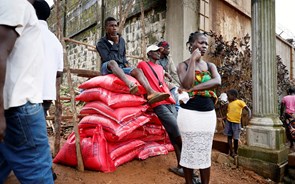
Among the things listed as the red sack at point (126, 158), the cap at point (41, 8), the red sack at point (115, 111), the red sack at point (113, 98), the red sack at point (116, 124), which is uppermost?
the cap at point (41, 8)

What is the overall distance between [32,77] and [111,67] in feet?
5.48

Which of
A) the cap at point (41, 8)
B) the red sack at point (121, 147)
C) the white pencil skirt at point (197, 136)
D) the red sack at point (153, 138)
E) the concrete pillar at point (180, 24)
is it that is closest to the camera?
the cap at point (41, 8)

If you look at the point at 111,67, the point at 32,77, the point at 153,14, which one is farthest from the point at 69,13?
the point at 32,77

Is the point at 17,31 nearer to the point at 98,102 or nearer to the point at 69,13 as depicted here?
the point at 98,102

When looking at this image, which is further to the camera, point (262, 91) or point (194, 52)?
point (262, 91)

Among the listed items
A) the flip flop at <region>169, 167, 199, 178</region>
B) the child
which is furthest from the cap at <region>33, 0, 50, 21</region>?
the child

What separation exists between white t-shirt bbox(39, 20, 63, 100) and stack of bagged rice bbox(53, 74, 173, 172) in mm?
727

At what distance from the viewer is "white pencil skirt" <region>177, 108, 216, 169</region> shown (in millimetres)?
2105

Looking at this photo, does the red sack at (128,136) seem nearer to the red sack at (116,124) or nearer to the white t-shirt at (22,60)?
the red sack at (116,124)

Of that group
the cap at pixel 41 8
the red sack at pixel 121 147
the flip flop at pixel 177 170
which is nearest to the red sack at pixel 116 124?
the red sack at pixel 121 147

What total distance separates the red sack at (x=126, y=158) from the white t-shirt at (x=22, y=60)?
1773mm

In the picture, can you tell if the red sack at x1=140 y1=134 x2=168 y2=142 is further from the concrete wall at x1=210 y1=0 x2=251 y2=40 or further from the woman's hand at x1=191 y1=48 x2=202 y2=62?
the concrete wall at x1=210 y1=0 x2=251 y2=40

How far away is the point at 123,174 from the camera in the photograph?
2.67 metres

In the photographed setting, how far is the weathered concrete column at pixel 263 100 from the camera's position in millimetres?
3494
